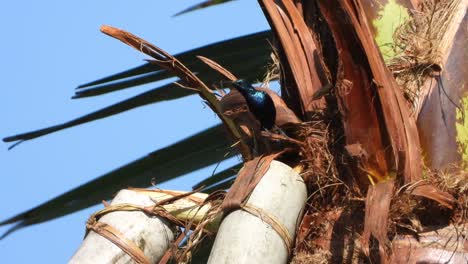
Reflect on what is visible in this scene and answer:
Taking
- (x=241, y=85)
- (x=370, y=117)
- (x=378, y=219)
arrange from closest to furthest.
Answer: (x=378, y=219)
(x=370, y=117)
(x=241, y=85)

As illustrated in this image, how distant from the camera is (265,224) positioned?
199 cm

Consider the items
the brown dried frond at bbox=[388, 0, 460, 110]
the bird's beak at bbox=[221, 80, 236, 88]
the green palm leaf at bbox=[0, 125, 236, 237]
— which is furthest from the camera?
the green palm leaf at bbox=[0, 125, 236, 237]

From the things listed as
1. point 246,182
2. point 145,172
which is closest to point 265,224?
point 246,182

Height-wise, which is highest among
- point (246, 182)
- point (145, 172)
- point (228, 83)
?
point (228, 83)

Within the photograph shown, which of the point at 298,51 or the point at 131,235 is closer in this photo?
the point at 131,235

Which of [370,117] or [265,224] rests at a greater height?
[370,117]

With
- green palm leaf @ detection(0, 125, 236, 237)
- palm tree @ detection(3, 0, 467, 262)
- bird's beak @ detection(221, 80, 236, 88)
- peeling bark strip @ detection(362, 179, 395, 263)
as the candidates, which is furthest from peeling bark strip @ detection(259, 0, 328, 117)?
green palm leaf @ detection(0, 125, 236, 237)

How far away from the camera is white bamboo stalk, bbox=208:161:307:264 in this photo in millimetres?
1923

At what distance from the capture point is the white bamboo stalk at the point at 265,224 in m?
1.92

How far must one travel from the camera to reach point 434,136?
214 centimetres

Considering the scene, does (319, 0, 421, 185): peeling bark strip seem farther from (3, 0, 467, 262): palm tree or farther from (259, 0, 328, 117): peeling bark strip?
(259, 0, 328, 117): peeling bark strip

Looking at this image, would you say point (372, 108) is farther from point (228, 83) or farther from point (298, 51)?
point (228, 83)

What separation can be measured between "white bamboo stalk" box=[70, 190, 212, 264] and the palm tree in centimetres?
18

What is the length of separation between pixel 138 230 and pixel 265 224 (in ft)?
1.05
